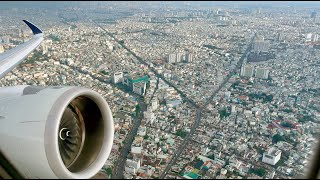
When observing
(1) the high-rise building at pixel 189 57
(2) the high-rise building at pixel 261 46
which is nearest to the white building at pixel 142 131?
(1) the high-rise building at pixel 189 57

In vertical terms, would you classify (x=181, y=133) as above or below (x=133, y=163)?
below

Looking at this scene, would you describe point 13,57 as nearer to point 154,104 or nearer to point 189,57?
point 154,104

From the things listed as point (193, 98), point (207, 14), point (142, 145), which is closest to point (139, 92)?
point (193, 98)

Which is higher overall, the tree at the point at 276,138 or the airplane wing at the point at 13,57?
the airplane wing at the point at 13,57

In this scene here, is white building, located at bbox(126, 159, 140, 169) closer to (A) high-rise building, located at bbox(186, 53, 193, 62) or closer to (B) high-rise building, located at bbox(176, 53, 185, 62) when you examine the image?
(B) high-rise building, located at bbox(176, 53, 185, 62)

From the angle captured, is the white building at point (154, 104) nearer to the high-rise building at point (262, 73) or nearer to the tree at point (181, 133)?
the tree at point (181, 133)

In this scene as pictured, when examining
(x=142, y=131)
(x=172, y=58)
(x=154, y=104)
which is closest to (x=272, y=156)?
(x=142, y=131)
